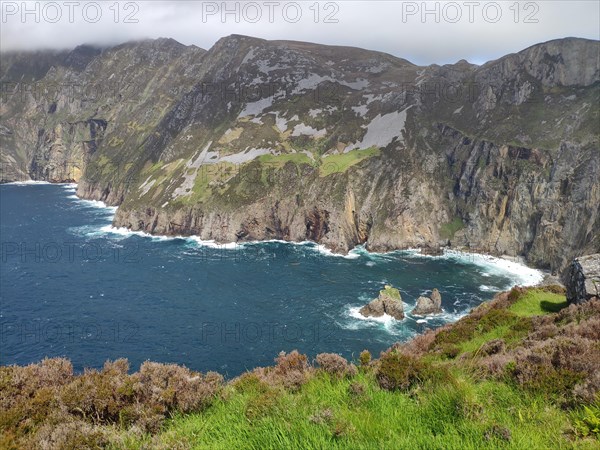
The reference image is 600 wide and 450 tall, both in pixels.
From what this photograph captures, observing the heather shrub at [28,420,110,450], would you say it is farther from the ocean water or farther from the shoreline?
the shoreline

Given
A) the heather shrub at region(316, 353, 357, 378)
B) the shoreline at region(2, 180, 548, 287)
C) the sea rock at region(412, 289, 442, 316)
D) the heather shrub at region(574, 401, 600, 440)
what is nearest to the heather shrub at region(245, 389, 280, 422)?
the heather shrub at region(316, 353, 357, 378)

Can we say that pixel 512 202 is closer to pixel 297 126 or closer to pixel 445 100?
pixel 445 100

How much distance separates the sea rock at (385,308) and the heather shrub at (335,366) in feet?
212

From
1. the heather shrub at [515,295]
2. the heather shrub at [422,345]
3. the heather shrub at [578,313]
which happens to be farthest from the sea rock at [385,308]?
the heather shrub at [578,313]

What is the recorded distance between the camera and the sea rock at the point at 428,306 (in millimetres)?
73250

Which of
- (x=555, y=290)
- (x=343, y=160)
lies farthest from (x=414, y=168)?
(x=555, y=290)

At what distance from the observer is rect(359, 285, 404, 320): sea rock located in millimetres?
72875

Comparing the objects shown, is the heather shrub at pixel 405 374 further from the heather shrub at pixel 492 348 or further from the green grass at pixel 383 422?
the heather shrub at pixel 492 348

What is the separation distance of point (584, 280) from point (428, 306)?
54.0 meters

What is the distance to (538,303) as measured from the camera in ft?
89.0

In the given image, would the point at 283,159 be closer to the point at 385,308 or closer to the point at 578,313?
the point at 385,308

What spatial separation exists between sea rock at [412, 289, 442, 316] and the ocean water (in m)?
1.65

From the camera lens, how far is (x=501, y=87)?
141m

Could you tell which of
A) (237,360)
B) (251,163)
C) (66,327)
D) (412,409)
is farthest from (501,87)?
(412,409)
